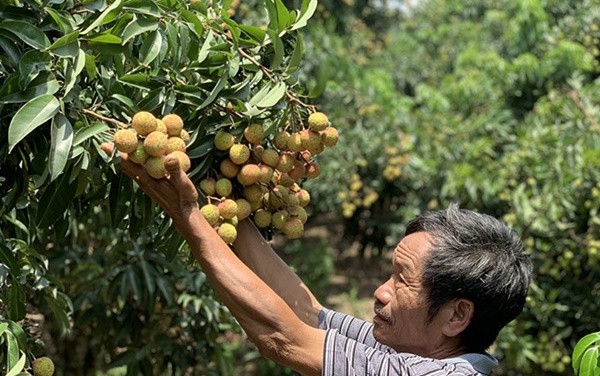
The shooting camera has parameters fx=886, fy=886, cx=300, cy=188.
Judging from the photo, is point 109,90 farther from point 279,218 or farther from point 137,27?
point 279,218

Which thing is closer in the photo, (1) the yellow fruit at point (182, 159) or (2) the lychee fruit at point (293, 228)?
(1) the yellow fruit at point (182, 159)

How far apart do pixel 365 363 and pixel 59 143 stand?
0.64 meters

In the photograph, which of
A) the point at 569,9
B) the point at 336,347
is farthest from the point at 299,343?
the point at 569,9

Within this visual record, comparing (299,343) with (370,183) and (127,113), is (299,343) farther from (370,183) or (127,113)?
(370,183)

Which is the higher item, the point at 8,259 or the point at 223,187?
the point at 223,187

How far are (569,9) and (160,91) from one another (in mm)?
5823

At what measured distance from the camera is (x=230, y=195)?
154 centimetres

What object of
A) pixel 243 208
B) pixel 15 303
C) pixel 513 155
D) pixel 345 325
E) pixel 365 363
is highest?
pixel 243 208

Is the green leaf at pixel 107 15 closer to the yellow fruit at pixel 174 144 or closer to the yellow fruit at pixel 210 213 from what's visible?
the yellow fruit at pixel 174 144

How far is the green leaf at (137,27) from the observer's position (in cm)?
138

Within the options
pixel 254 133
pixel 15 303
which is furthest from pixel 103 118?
pixel 15 303

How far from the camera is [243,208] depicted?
5.01ft

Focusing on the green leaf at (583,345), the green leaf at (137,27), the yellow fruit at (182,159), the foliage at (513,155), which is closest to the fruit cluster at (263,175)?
the yellow fruit at (182,159)

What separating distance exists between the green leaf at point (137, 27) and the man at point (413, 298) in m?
0.26
